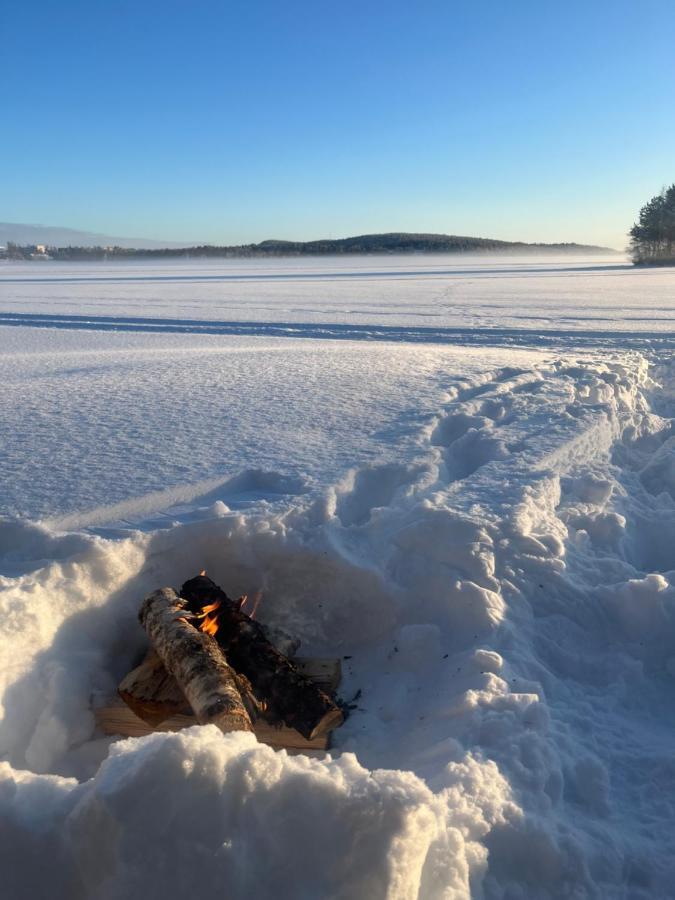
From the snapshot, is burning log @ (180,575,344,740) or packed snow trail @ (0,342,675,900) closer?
packed snow trail @ (0,342,675,900)

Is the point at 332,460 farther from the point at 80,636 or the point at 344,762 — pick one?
the point at 344,762

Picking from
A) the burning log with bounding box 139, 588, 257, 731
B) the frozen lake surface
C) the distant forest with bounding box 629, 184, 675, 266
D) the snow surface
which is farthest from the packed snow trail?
the distant forest with bounding box 629, 184, 675, 266

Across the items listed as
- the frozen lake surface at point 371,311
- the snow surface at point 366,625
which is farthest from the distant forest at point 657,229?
the snow surface at point 366,625

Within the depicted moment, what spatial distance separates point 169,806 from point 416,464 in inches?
114

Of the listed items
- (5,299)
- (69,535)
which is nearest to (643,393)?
Answer: (69,535)

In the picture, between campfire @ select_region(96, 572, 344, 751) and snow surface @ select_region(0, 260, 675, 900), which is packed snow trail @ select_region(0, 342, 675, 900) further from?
campfire @ select_region(96, 572, 344, 751)

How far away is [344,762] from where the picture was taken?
193 centimetres

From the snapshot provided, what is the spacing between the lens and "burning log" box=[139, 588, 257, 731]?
99.7 inches

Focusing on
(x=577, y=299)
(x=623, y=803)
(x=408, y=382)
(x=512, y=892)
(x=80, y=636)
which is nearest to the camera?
(x=512, y=892)

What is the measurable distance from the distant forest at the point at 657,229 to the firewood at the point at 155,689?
6011 cm

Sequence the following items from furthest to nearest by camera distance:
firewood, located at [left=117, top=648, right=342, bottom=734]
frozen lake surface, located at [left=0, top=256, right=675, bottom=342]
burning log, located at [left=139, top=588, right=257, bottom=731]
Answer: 1. frozen lake surface, located at [left=0, top=256, right=675, bottom=342]
2. firewood, located at [left=117, top=648, right=342, bottom=734]
3. burning log, located at [left=139, top=588, right=257, bottom=731]

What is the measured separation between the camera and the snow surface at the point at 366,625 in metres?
1.70

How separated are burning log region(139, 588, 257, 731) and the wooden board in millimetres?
90

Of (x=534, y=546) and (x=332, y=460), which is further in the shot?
(x=332, y=460)
